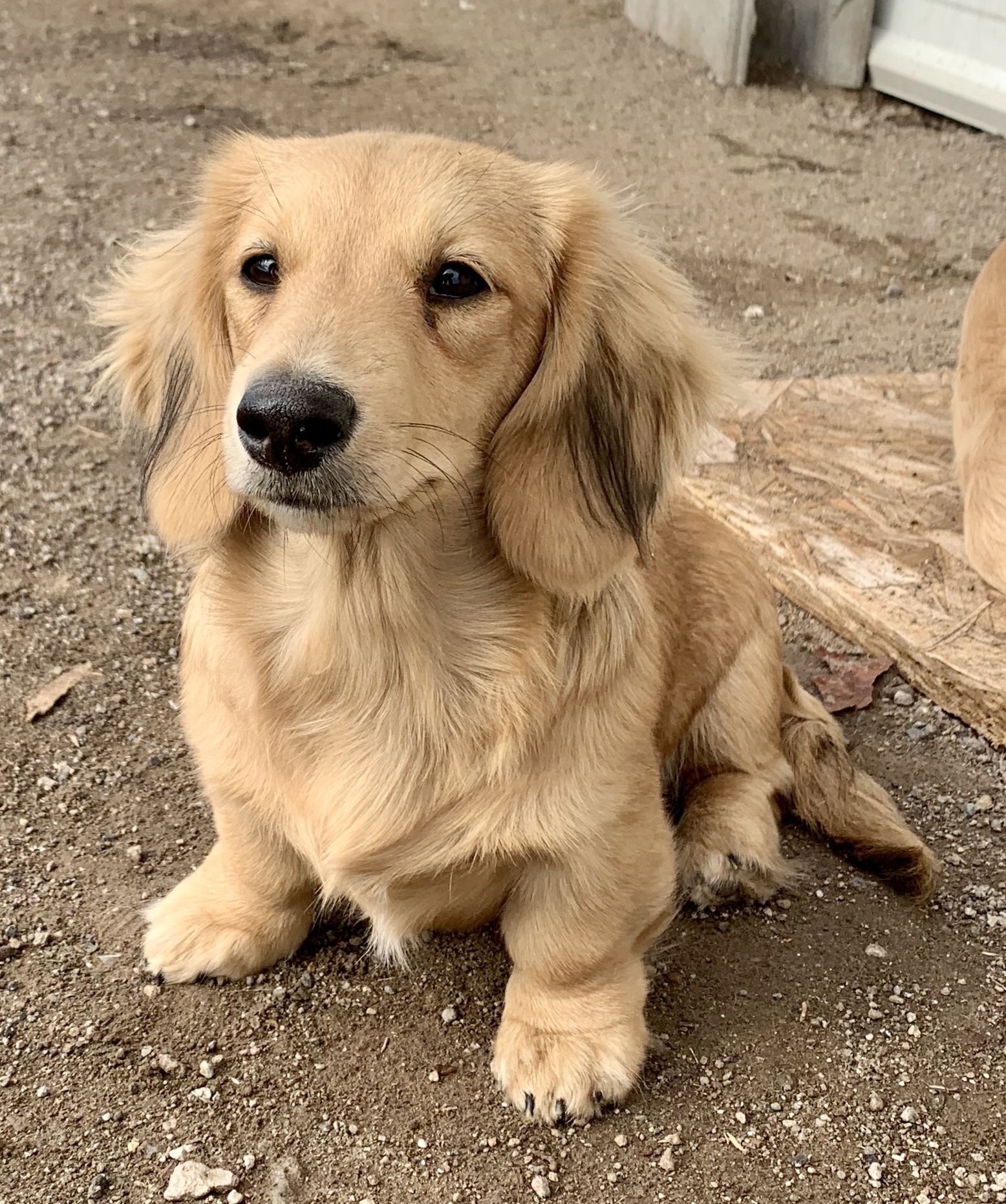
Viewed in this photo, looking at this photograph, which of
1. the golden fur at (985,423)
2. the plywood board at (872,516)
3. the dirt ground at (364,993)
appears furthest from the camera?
the golden fur at (985,423)

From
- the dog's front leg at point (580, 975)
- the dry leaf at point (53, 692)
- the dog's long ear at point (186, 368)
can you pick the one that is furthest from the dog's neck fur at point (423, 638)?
the dry leaf at point (53, 692)

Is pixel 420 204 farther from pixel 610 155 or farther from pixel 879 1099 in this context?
pixel 610 155

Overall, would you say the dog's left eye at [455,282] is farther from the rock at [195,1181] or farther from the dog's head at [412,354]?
the rock at [195,1181]

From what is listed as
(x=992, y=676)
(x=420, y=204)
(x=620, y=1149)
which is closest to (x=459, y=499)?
(x=420, y=204)

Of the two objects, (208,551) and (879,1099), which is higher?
(208,551)

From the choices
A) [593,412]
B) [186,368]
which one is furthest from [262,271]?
[593,412]

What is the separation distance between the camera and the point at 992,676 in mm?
3412

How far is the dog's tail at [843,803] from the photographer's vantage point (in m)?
2.91

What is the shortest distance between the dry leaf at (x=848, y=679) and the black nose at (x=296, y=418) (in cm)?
224

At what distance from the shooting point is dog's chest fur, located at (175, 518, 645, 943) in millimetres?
2219

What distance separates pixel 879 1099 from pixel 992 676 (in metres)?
1.38

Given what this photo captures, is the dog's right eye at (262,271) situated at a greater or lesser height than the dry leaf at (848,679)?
greater

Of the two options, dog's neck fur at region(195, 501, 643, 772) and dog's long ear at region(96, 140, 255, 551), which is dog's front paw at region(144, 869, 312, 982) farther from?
dog's long ear at region(96, 140, 255, 551)

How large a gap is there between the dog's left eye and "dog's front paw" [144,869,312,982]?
4.54 feet
